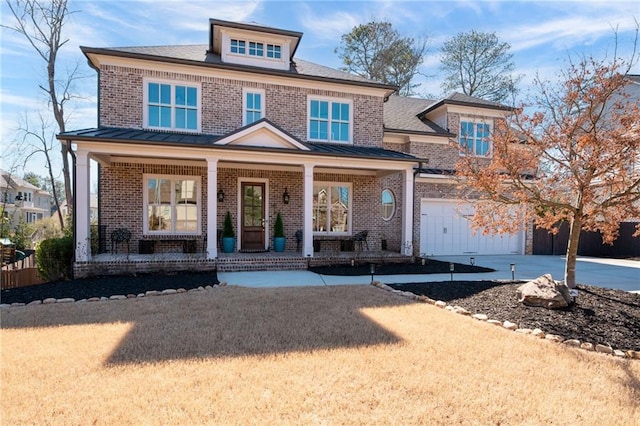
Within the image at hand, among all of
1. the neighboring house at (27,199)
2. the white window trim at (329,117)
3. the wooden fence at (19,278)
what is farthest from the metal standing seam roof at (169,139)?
the neighboring house at (27,199)

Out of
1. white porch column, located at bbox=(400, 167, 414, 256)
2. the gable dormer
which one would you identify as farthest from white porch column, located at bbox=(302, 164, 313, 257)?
the gable dormer

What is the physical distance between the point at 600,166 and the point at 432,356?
4335 mm

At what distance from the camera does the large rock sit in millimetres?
5875

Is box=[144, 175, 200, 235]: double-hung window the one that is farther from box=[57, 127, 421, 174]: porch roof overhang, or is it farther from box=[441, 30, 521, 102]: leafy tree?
box=[441, 30, 521, 102]: leafy tree

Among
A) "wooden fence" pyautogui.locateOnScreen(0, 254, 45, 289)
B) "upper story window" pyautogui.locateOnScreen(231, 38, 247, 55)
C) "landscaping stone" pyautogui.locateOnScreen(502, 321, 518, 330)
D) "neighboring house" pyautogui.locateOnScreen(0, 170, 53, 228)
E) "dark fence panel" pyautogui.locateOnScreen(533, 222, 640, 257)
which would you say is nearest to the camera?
"landscaping stone" pyautogui.locateOnScreen(502, 321, 518, 330)

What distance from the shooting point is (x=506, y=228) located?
6832 mm

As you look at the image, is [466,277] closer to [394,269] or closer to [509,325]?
[394,269]

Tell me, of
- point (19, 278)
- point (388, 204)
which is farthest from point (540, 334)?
point (19, 278)

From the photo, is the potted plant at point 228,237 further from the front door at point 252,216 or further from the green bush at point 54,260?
the green bush at point 54,260

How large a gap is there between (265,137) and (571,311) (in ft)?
27.1

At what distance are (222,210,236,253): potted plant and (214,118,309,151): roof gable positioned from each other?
2709mm

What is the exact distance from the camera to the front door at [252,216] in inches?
478

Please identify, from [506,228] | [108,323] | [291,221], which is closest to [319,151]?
[291,221]

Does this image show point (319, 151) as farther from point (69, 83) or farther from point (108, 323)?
point (69, 83)
